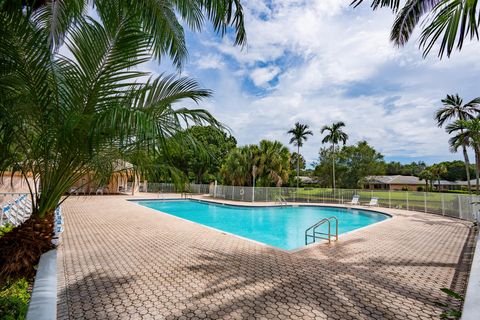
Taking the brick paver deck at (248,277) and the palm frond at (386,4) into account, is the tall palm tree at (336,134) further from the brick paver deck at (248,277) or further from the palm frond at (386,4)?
the palm frond at (386,4)

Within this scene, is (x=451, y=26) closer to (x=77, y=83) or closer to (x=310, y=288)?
(x=310, y=288)

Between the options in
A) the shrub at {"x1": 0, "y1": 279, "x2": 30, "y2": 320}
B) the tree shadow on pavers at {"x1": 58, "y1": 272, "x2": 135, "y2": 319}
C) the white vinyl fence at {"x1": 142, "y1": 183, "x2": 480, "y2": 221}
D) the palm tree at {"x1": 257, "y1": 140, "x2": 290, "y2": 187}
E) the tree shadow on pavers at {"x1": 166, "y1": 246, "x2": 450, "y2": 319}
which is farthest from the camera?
the palm tree at {"x1": 257, "y1": 140, "x2": 290, "y2": 187}

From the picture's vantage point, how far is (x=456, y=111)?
1625cm

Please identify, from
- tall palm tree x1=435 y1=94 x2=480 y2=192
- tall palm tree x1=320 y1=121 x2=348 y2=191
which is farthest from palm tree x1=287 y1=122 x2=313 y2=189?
tall palm tree x1=435 y1=94 x2=480 y2=192

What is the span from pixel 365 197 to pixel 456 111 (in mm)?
7997

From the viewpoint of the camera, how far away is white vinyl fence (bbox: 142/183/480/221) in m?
12.9

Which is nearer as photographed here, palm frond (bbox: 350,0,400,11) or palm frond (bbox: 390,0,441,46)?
palm frond (bbox: 350,0,400,11)

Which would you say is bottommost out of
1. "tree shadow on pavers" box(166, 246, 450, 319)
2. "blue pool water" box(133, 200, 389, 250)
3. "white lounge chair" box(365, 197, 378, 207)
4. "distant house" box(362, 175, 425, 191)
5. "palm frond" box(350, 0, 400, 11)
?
"blue pool water" box(133, 200, 389, 250)

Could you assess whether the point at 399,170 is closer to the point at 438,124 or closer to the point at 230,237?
the point at 438,124

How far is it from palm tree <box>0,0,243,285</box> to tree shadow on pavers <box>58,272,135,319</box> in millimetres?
865

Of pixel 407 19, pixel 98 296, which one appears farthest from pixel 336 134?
pixel 98 296

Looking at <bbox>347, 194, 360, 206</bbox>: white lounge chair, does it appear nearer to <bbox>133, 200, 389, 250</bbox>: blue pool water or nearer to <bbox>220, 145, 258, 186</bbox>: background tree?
<bbox>133, 200, 389, 250</bbox>: blue pool water

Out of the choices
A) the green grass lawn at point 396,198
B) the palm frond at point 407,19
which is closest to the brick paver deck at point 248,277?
the palm frond at point 407,19

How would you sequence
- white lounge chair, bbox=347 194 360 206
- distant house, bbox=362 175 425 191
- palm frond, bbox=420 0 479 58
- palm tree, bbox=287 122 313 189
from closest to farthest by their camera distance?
palm frond, bbox=420 0 479 58, white lounge chair, bbox=347 194 360 206, palm tree, bbox=287 122 313 189, distant house, bbox=362 175 425 191
